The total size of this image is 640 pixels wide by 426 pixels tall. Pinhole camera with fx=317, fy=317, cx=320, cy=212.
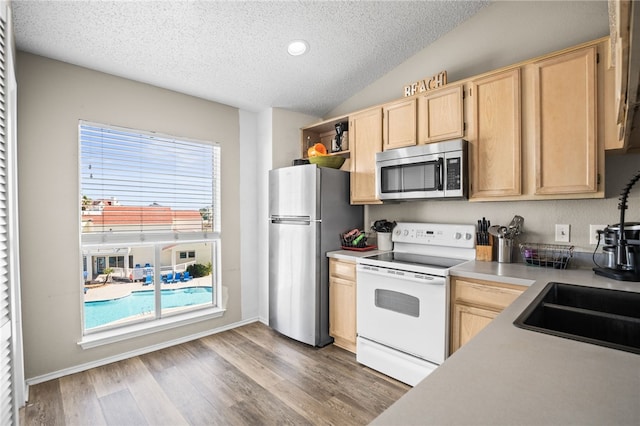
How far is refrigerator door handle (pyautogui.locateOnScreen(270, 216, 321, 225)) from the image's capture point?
2.97 m

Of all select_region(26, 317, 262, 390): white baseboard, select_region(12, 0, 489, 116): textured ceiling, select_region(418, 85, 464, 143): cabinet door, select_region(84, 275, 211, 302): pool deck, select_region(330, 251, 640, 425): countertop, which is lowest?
select_region(26, 317, 262, 390): white baseboard

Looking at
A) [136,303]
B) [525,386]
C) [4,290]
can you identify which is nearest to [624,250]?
[525,386]

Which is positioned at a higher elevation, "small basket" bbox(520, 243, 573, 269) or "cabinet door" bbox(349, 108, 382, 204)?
"cabinet door" bbox(349, 108, 382, 204)

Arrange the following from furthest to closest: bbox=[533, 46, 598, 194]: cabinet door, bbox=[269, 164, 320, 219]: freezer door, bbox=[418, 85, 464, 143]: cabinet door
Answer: bbox=[269, 164, 320, 219]: freezer door < bbox=[418, 85, 464, 143]: cabinet door < bbox=[533, 46, 598, 194]: cabinet door

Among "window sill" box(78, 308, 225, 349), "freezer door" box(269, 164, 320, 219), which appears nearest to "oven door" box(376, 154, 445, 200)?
"freezer door" box(269, 164, 320, 219)

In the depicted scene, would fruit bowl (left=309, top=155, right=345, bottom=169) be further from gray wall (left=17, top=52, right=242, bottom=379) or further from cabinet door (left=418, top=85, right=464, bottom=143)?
gray wall (left=17, top=52, right=242, bottom=379)

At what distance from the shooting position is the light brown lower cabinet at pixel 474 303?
6.28 feet

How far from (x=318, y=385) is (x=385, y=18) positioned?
9.16 ft

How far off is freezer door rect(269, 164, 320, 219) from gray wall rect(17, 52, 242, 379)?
1.33 m

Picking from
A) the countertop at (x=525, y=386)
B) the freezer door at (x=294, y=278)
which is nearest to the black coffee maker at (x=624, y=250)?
the countertop at (x=525, y=386)

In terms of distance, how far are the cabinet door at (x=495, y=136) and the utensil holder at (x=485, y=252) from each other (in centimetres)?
41

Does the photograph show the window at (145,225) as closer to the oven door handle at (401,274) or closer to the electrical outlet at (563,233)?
the oven door handle at (401,274)

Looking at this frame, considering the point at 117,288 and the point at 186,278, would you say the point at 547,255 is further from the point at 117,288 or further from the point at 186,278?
the point at 117,288

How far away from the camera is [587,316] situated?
1078 mm
